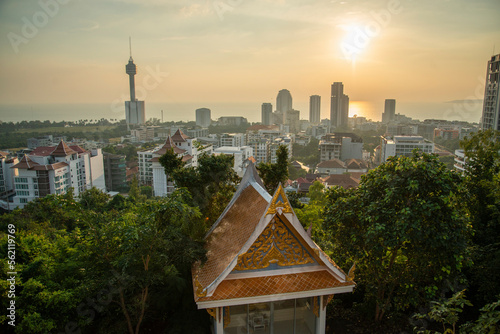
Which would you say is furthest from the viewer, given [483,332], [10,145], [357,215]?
[10,145]

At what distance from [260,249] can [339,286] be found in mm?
1807

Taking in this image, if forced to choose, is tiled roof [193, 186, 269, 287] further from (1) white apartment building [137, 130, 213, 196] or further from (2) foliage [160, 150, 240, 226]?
(1) white apartment building [137, 130, 213, 196]

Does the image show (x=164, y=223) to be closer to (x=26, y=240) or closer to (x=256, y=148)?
(x=26, y=240)

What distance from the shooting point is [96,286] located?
6.75m

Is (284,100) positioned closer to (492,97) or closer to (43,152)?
(492,97)

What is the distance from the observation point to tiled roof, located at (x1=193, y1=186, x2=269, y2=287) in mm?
7164

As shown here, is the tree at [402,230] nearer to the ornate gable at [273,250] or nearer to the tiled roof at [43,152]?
the ornate gable at [273,250]

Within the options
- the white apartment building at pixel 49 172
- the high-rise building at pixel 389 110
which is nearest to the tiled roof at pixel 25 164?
the white apartment building at pixel 49 172

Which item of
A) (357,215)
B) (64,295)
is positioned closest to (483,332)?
(357,215)

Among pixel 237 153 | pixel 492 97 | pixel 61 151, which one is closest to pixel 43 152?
pixel 61 151

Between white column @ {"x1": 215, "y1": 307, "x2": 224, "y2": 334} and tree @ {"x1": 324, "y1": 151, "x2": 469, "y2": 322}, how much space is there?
10.6 ft

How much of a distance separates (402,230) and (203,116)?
12814 centimetres

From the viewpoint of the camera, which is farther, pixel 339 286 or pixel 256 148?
pixel 256 148

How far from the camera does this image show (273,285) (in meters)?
6.65
